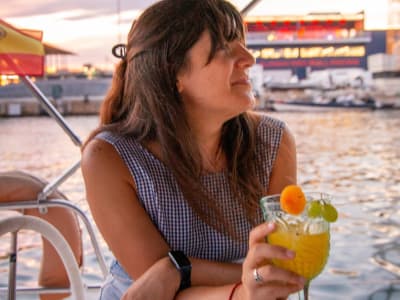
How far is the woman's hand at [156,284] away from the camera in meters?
0.88

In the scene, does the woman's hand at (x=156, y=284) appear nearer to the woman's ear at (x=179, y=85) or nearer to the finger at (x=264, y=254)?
the finger at (x=264, y=254)

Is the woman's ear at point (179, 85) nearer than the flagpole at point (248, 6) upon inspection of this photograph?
Yes

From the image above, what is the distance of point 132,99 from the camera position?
113cm

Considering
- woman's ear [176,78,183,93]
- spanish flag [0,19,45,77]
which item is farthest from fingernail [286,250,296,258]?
spanish flag [0,19,45,77]

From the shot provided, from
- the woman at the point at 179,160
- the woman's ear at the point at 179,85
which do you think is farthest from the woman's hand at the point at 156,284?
the woman's ear at the point at 179,85

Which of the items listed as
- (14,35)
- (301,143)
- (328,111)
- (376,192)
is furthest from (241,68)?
(328,111)

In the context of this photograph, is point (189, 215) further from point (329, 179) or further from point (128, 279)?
Answer: point (329, 179)

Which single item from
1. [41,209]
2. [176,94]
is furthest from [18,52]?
[176,94]

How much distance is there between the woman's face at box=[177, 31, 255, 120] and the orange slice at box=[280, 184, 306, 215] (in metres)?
0.31

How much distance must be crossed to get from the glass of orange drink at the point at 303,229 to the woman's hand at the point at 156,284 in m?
0.23

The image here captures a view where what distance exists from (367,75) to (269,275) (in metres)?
26.7

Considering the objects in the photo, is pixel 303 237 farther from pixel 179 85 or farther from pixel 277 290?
pixel 179 85

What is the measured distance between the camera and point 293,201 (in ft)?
2.26

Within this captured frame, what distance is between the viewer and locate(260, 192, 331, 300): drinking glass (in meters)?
0.70
